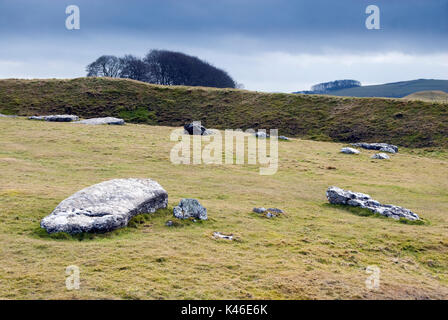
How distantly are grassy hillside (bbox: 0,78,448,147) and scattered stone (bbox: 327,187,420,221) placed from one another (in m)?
35.8

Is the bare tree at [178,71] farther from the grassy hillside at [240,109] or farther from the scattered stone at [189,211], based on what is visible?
the scattered stone at [189,211]

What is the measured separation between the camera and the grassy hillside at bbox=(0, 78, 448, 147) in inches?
2307

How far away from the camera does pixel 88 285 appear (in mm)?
10320

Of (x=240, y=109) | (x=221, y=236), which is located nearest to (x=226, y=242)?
(x=221, y=236)

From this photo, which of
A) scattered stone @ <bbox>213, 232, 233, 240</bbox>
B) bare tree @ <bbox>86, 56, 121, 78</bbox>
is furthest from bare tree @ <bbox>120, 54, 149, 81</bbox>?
scattered stone @ <bbox>213, 232, 233, 240</bbox>

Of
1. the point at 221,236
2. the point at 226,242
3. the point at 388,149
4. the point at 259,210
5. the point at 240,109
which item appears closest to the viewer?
the point at 226,242

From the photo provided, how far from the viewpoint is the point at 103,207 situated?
48.9 feet

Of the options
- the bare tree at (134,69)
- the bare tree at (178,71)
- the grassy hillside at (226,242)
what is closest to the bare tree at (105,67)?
the bare tree at (134,69)

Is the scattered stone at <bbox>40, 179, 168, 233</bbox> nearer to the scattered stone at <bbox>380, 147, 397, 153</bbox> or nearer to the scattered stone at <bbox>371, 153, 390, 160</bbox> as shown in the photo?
the scattered stone at <bbox>371, 153, 390, 160</bbox>

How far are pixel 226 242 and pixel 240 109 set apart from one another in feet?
200

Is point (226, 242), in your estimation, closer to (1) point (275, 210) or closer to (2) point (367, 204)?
(1) point (275, 210)
